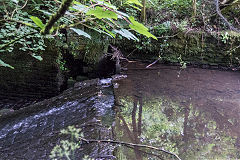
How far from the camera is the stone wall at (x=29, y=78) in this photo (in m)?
4.95

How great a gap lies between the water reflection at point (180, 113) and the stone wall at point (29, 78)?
208 centimetres

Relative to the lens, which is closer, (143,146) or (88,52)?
(143,146)

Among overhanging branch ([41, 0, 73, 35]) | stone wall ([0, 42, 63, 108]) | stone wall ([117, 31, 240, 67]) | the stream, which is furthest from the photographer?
stone wall ([117, 31, 240, 67])

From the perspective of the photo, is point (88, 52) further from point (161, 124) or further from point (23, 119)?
point (161, 124)

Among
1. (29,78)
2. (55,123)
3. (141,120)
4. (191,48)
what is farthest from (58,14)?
(191,48)

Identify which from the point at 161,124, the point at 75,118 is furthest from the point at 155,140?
the point at 75,118

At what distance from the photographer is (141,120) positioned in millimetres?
2932

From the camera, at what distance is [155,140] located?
246cm

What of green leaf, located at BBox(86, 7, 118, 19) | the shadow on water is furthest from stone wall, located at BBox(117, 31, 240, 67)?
green leaf, located at BBox(86, 7, 118, 19)

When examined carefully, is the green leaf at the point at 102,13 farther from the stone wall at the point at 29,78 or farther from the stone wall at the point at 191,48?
the stone wall at the point at 191,48

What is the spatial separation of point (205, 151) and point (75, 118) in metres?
2.02

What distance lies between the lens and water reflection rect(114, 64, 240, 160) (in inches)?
93.9

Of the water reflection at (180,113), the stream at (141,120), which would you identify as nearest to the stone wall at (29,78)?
the stream at (141,120)

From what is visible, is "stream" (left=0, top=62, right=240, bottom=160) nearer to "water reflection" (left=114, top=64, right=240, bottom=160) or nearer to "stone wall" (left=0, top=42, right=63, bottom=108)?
"water reflection" (left=114, top=64, right=240, bottom=160)
